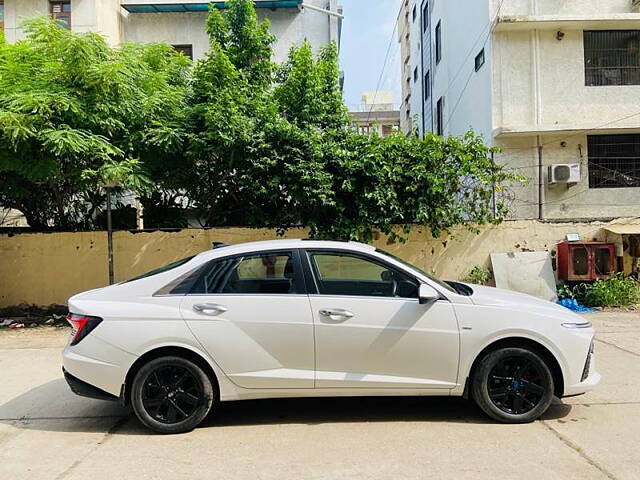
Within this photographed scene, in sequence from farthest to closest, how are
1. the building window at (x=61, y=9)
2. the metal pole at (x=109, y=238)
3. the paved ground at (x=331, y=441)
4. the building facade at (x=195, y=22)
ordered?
the building facade at (x=195, y=22), the building window at (x=61, y=9), the metal pole at (x=109, y=238), the paved ground at (x=331, y=441)

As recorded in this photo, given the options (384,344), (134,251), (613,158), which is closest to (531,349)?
(384,344)

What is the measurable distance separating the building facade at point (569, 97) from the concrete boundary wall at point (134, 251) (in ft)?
9.82

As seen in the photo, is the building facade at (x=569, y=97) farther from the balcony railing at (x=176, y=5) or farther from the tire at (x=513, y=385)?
the tire at (x=513, y=385)

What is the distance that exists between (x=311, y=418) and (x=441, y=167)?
253 inches

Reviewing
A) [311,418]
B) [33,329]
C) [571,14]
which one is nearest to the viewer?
[311,418]

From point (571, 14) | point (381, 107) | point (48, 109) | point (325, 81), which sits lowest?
point (48, 109)

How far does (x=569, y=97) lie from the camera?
1370 centimetres

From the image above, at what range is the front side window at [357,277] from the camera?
185 inches

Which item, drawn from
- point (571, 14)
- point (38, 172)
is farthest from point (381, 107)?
point (38, 172)

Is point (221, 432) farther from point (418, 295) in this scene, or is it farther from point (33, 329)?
point (33, 329)

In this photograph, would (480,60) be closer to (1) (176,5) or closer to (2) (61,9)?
(1) (176,5)

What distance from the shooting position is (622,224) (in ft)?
34.4

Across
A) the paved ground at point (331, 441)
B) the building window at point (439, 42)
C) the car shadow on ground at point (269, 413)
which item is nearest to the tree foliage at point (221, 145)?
the car shadow on ground at point (269, 413)

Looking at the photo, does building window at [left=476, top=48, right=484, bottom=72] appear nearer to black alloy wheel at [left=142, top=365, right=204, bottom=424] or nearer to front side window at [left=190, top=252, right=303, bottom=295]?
front side window at [left=190, top=252, right=303, bottom=295]
